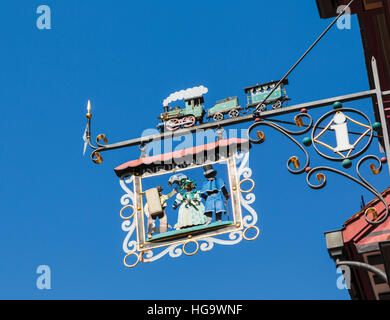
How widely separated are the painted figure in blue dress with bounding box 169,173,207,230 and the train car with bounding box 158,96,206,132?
0.60 m

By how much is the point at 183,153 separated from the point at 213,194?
0.60 m

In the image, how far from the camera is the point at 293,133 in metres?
8.30

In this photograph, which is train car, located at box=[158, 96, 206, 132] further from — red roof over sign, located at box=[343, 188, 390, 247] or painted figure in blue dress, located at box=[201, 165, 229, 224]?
red roof over sign, located at box=[343, 188, 390, 247]

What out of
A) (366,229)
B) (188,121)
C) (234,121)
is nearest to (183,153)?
(188,121)

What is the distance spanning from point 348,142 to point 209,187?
6.05 feet

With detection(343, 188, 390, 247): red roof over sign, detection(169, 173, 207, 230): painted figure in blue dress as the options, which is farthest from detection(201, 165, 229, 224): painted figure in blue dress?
detection(343, 188, 390, 247): red roof over sign

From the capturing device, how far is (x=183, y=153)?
930cm

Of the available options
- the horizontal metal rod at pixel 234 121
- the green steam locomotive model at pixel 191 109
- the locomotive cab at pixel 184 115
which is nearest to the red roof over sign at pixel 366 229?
the green steam locomotive model at pixel 191 109

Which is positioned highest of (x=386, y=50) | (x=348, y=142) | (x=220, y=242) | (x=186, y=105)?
(x=386, y=50)

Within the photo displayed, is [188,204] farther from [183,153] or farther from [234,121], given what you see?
[234,121]

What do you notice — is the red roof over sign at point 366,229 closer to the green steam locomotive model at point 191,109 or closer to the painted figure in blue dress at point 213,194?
the green steam locomotive model at point 191,109

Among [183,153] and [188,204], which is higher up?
[183,153]
